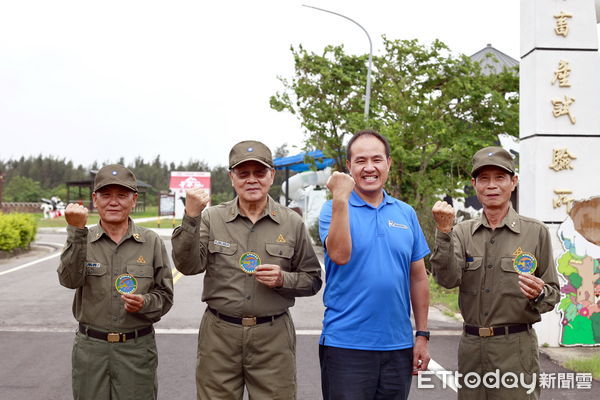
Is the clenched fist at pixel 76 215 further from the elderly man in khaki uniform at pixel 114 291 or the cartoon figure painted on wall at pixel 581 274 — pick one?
the cartoon figure painted on wall at pixel 581 274

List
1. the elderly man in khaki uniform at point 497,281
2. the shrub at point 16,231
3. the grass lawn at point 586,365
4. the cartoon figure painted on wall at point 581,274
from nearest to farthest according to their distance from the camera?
1. the elderly man in khaki uniform at point 497,281
2. the grass lawn at point 586,365
3. the cartoon figure painted on wall at point 581,274
4. the shrub at point 16,231

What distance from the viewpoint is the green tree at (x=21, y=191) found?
66.7 meters

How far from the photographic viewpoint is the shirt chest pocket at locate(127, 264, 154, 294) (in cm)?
342

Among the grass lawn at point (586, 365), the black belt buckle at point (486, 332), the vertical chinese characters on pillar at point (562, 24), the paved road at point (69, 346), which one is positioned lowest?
the paved road at point (69, 346)

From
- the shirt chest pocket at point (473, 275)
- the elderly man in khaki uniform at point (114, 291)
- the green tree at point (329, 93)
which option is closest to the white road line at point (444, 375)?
the shirt chest pocket at point (473, 275)

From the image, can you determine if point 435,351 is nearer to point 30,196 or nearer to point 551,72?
point 551,72

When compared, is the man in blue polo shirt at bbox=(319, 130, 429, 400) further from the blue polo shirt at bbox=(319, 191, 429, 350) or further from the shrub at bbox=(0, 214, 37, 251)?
the shrub at bbox=(0, 214, 37, 251)

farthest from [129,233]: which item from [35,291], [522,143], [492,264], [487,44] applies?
[487,44]

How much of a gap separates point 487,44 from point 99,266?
29970mm

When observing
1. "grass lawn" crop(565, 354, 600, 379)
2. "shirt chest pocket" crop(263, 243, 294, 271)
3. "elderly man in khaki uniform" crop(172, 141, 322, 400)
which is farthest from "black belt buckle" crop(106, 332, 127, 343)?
"grass lawn" crop(565, 354, 600, 379)

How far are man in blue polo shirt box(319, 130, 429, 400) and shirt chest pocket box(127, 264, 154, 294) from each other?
1050 millimetres

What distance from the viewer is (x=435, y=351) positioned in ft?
22.0

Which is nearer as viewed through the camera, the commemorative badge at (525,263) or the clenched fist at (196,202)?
the clenched fist at (196,202)

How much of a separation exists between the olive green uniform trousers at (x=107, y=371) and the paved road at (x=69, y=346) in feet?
6.32
